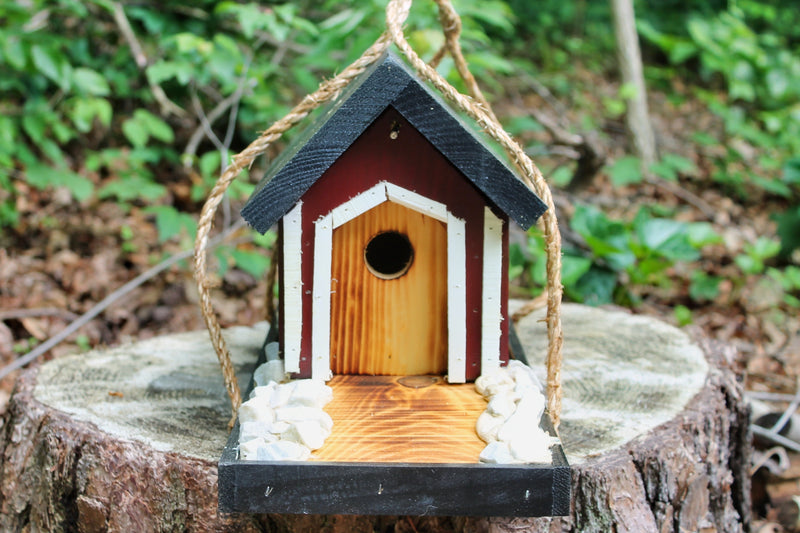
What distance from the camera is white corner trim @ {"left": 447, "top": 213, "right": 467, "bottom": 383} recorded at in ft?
5.61

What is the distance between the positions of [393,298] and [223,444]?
1.77 ft

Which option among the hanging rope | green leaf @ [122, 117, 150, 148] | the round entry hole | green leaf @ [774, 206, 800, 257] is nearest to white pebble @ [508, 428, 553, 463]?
the hanging rope

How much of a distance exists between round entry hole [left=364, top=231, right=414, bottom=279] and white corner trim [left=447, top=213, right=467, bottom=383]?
5.4 inches

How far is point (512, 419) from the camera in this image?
Answer: 1.53 m

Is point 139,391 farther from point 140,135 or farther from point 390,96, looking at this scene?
point 140,135

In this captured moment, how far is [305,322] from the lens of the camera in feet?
5.73

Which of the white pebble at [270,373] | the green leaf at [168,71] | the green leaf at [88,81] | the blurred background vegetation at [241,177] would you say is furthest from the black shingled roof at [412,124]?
the green leaf at [88,81]

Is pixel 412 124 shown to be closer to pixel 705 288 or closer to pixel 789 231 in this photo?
pixel 705 288

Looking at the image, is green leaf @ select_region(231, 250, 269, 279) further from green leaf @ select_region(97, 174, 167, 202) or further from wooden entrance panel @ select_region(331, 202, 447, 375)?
wooden entrance panel @ select_region(331, 202, 447, 375)

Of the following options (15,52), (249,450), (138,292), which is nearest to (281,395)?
(249,450)

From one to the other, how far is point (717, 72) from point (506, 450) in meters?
7.28

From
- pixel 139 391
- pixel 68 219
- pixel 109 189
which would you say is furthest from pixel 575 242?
pixel 68 219

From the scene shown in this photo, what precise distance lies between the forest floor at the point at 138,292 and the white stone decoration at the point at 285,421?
1882mm

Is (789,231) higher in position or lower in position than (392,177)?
higher
